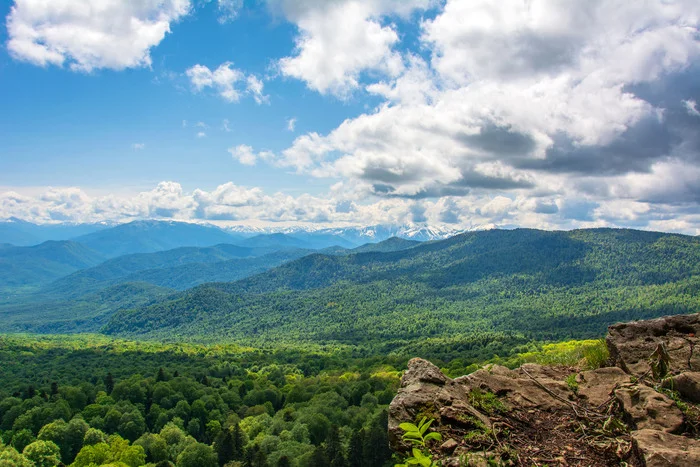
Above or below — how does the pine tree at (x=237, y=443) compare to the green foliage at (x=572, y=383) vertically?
below

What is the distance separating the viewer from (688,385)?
7855 mm

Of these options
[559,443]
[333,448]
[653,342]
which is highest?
[653,342]

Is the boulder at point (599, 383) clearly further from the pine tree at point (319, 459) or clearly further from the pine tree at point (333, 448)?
the pine tree at point (333, 448)

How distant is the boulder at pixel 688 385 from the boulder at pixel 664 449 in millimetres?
1883

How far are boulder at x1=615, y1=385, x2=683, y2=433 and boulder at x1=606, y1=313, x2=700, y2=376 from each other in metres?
1.96

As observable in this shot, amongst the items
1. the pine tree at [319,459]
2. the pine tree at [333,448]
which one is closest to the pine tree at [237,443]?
the pine tree at [319,459]

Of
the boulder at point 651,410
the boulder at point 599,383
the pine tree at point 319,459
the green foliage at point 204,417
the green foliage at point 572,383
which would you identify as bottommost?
the green foliage at point 204,417

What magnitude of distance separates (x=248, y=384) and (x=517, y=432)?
11364 cm

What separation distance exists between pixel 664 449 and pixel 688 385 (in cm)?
293

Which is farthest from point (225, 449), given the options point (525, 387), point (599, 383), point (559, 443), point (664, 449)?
point (664, 449)

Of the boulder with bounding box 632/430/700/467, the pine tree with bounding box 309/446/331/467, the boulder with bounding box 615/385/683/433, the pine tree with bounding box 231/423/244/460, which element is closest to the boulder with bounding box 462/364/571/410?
the boulder with bounding box 615/385/683/433

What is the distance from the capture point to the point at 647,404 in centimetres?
758

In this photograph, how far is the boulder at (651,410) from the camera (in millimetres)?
7117

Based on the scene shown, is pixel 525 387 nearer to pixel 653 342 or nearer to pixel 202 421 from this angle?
pixel 653 342
